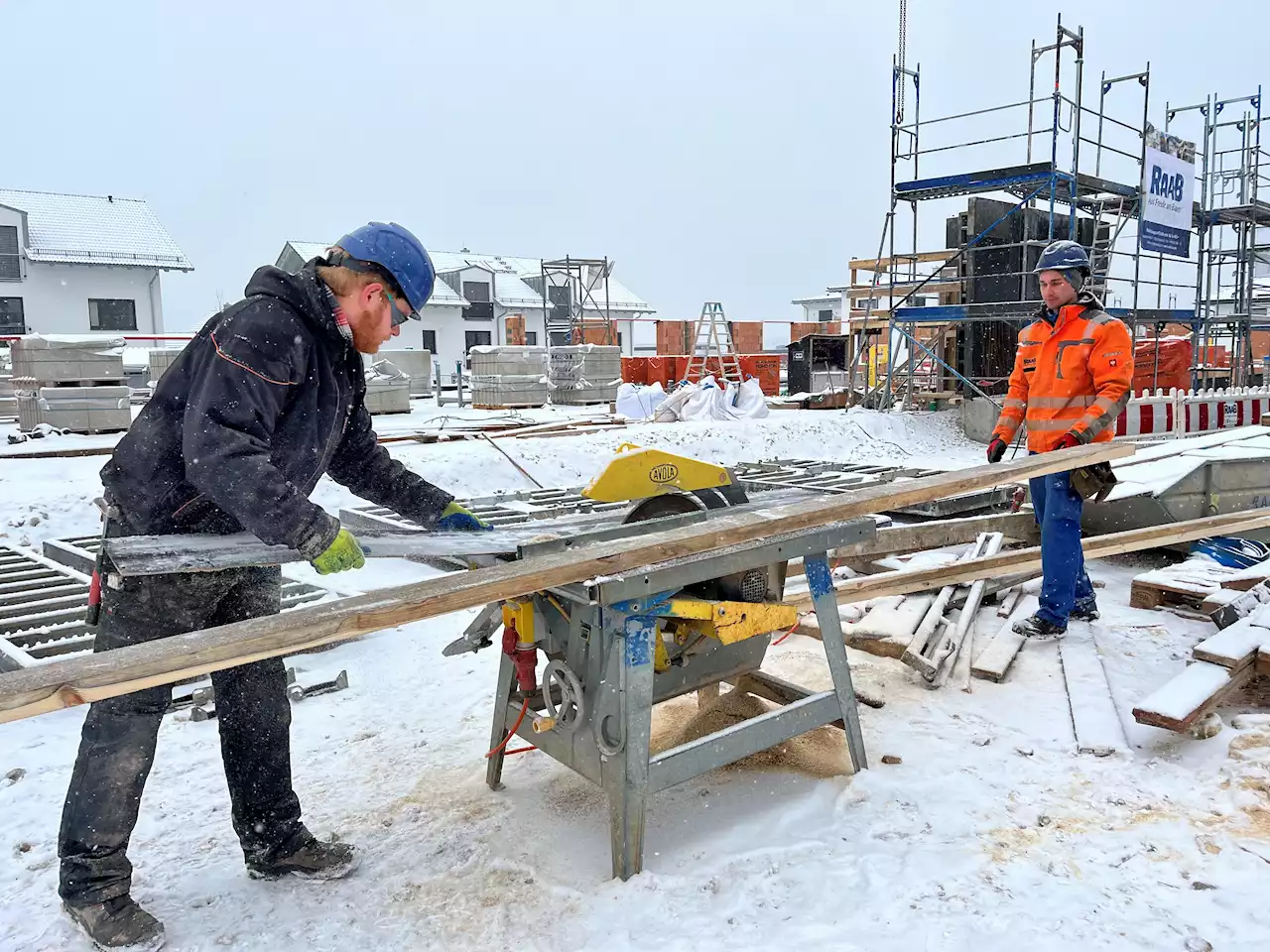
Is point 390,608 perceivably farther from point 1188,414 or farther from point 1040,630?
point 1188,414

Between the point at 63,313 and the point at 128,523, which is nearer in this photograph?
the point at 128,523

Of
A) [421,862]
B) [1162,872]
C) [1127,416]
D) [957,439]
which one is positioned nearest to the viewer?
[1162,872]

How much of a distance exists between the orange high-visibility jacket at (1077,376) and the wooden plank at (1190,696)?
4.65ft

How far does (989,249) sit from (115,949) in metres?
13.1

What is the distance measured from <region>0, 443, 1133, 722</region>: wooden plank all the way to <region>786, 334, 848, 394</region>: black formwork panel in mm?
16656

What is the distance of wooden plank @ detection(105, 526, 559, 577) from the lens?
2.31m

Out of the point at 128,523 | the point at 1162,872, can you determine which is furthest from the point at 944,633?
the point at 128,523

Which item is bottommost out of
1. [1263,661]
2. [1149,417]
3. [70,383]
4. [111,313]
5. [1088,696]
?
[1088,696]

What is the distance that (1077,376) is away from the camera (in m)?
4.86

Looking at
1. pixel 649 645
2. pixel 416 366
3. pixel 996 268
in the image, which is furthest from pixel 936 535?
pixel 416 366

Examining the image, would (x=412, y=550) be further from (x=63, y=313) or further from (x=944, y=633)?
(x=63, y=313)

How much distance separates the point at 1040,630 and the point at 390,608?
3742 millimetres

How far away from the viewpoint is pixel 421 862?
113 inches

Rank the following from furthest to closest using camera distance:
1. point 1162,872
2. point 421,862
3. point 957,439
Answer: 1. point 957,439
2. point 421,862
3. point 1162,872
